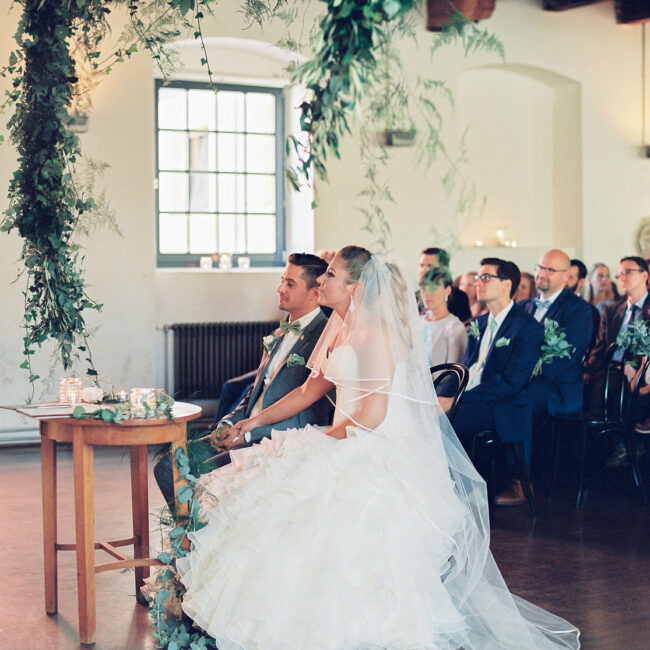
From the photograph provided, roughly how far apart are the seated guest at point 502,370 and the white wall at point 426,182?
7.61ft

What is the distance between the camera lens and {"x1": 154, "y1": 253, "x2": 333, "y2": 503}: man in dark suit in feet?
13.8

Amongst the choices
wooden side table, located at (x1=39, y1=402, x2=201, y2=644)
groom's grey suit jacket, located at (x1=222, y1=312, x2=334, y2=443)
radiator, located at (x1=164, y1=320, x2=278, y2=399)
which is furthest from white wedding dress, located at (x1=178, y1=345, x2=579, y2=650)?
radiator, located at (x1=164, y1=320, x2=278, y2=399)

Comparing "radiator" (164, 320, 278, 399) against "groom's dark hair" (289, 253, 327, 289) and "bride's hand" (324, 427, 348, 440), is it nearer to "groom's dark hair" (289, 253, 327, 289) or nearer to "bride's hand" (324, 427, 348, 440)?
"groom's dark hair" (289, 253, 327, 289)

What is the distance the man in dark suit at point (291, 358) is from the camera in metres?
4.20

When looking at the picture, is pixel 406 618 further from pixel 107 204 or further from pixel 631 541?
pixel 107 204

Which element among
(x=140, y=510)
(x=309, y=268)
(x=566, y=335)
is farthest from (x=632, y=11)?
(x=140, y=510)

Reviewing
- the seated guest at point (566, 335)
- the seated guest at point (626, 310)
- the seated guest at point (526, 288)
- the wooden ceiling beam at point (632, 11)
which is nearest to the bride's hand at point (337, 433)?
the seated guest at point (566, 335)

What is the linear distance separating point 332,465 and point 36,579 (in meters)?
1.71

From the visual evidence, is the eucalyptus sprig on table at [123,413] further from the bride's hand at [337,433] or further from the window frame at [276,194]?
the window frame at [276,194]

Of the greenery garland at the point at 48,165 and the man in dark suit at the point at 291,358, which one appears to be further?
the man in dark suit at the point at 291,358

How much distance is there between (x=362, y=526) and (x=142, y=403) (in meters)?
0.94

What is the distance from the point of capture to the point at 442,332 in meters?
5.89

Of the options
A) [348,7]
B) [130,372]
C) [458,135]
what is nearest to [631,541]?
[348,7]

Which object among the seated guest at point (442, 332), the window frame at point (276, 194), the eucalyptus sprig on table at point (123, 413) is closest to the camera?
the eucalyptus sprig on table at point (123, 413)
